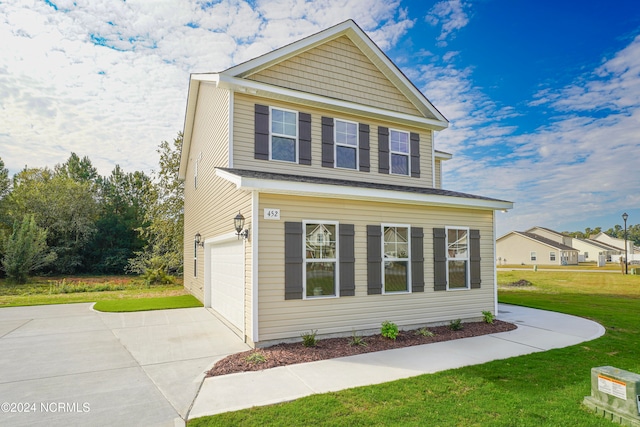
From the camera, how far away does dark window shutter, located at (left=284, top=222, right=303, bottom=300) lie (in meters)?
7.07

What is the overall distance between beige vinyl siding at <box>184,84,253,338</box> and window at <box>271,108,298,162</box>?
1.16 metres

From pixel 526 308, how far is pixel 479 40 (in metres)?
10.5

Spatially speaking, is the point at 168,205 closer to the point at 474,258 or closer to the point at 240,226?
the point at 240,226

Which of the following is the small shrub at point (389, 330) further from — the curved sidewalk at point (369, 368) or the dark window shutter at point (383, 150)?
the dark window shutter at point (383, 150)

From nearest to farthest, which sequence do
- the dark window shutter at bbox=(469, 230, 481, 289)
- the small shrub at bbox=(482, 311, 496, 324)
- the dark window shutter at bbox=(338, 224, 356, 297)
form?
the dark window shutter at bbox=(338, 224, 356, 297) < the small shrub at bbox=(482, 311, 496, 324) < the dark window shutter at bbox=(469, 230, 481, 289)

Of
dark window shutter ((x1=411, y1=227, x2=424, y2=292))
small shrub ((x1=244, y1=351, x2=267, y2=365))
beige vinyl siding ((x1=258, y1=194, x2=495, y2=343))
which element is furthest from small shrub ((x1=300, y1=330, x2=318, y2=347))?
dark window shutter ((x1=411, y1=227, x2=424, y2=292))

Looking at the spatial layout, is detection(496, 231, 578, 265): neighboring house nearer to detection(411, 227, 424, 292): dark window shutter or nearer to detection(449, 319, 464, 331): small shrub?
detection(449, 319, 464, 331): small shrub

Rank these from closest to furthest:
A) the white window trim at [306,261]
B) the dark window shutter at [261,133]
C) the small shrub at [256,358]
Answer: the small shrub at [256,358] → the white window trim at [306,261] → the dark window shutter at [261,133]

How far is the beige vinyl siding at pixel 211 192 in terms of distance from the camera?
774cm

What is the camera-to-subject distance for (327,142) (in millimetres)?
9305

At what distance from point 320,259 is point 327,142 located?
3.44m

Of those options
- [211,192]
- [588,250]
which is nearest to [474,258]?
[211,192]

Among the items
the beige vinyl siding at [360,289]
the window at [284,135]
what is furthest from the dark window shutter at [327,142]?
the beige vinyl siding at [360,289]

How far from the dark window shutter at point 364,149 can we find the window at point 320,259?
2755 mm
